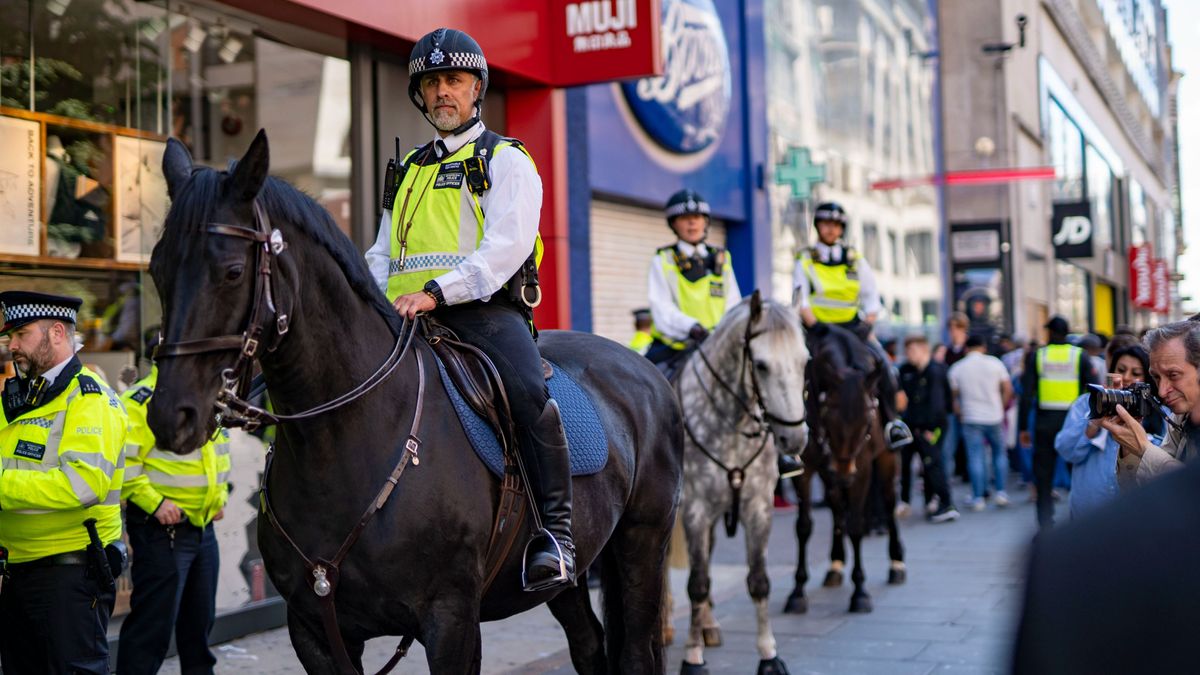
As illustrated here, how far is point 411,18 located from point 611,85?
3.75 metres

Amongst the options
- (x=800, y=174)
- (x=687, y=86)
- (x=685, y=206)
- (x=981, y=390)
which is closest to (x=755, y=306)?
(x=685, y=206)

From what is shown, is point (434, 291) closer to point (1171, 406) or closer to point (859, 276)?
point (1171, 406)

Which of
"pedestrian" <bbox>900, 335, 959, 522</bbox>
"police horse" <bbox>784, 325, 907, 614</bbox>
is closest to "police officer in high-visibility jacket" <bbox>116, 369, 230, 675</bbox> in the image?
"police horse" <bbox>784, 325, 907, 614</bbox>

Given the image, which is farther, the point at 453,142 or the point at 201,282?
the point at 453,142

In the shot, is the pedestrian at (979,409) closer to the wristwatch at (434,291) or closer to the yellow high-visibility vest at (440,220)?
the yellow high-visibility vest at (440,220)

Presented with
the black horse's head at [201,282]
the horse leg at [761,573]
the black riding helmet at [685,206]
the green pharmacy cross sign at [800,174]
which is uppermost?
the green pharmacy cross sign at [800,174]

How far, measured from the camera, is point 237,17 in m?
8.49

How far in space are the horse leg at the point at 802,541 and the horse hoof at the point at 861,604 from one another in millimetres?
369

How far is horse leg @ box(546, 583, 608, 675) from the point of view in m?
5.31

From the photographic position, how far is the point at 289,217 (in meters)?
3.73

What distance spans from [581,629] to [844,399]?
4.86 m

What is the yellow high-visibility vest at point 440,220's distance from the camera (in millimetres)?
→ 4441

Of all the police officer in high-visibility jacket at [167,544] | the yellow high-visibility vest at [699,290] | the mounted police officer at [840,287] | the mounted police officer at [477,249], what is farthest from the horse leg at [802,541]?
the mounted police officer at [477,249]

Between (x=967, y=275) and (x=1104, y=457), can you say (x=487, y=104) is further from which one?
(x=967, y=275)
